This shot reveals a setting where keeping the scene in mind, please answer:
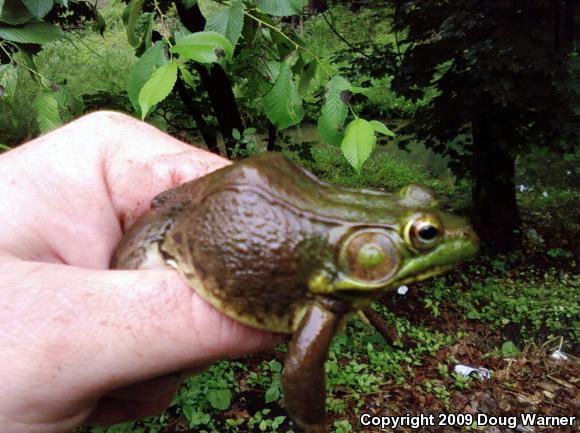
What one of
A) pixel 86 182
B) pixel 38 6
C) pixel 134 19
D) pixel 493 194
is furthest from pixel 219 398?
pixel 493 194

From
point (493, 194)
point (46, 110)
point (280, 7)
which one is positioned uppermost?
point (493, 194)

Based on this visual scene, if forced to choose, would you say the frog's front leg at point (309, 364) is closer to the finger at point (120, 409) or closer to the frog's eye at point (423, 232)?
the frog's eye at point (423, 232)

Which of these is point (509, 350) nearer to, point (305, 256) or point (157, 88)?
point (305, 256)

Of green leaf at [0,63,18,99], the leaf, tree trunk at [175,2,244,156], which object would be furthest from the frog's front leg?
tree trunk at [175,2,244,156]

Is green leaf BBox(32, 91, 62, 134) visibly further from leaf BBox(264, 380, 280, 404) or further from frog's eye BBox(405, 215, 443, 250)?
leaf BBox(264, 380, 280, 404)

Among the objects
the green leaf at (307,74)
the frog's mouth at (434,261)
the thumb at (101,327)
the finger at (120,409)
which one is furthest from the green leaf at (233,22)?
the finger at (120,409)

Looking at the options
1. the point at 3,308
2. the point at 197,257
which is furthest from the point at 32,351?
the point at 197,257
